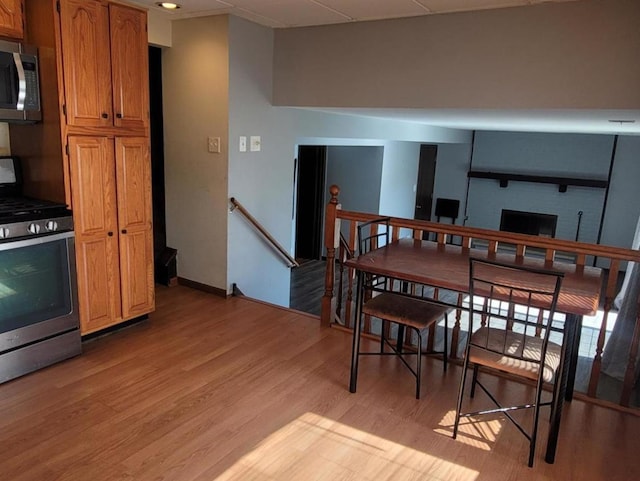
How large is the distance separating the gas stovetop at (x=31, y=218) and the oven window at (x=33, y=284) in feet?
0.28

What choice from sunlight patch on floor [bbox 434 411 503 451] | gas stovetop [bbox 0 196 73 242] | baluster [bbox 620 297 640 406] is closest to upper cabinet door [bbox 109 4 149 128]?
gas stovetop [bbox 0 196 73 242]

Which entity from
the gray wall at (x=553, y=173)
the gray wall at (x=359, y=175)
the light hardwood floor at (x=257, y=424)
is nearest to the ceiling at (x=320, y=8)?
the light hardwood floor at (x=257, y=424)

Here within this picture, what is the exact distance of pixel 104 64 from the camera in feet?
9.68

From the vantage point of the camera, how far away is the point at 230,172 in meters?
3.96

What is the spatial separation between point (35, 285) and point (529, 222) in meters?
8.44

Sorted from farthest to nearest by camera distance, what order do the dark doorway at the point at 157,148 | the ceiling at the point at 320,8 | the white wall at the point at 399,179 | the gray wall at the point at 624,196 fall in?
the gray wall at the point at 624,196 < the white wall at the point at 399,179 < the dark doorway at the point at 157,148 < the ceiling at the point at 320,8

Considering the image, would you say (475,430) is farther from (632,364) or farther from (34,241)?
(34,241)

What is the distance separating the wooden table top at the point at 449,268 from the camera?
2.16m

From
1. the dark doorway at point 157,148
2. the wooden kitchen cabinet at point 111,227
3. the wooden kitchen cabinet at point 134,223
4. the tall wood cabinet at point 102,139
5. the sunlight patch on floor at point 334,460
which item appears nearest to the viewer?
the sunlight patch on floor at point 334,460

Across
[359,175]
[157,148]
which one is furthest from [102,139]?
[359,175]

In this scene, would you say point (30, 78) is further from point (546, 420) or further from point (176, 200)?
point (546, 420)

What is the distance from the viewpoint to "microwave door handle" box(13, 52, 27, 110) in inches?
105

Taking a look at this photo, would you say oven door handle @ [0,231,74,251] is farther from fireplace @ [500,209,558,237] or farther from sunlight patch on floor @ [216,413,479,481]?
fireplace @ [500,209,558,237]

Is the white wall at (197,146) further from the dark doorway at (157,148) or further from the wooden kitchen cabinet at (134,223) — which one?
the wooden kitchen cabinet at (134,223)
